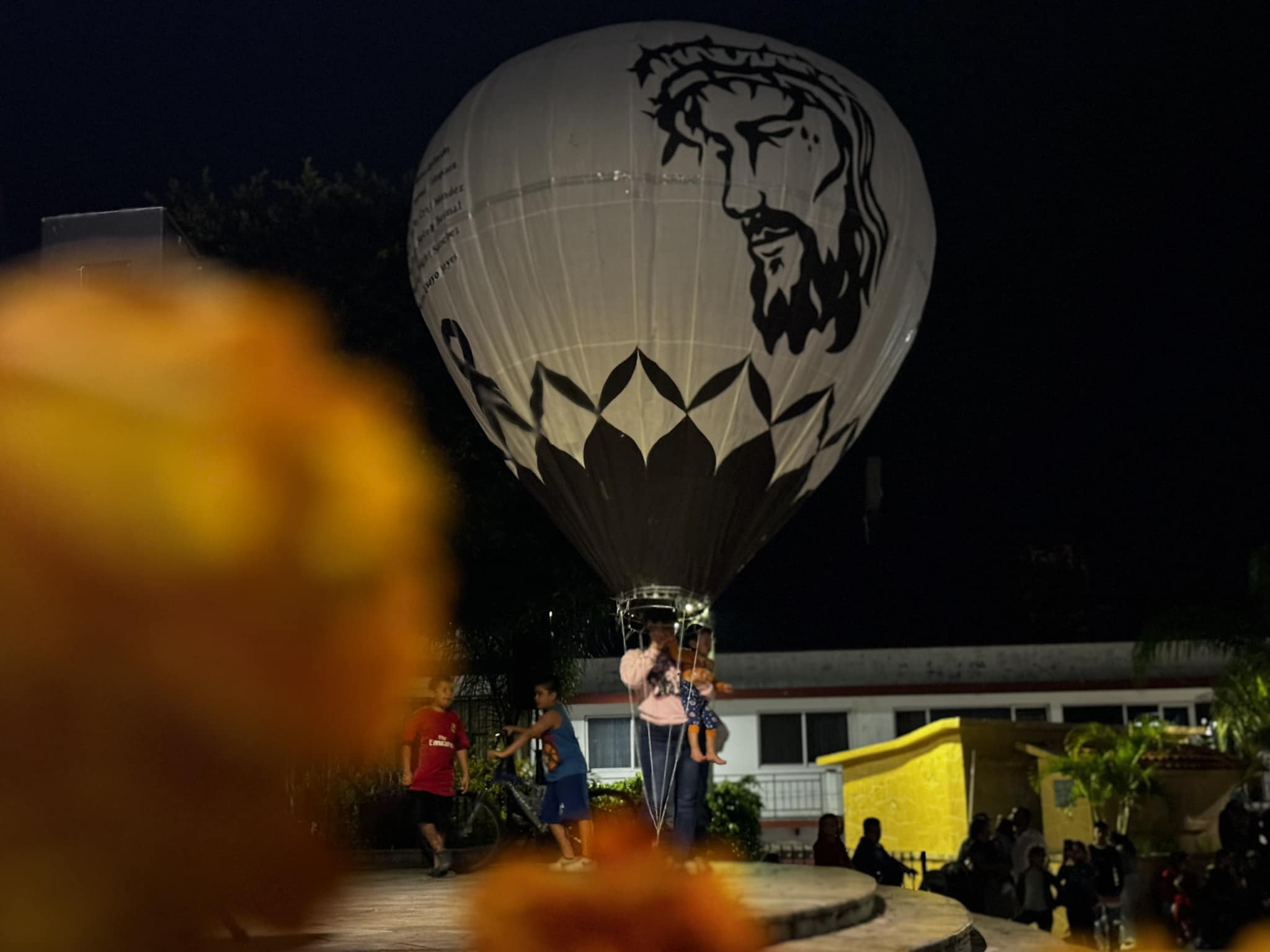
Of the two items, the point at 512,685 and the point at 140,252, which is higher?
the point at 140,252

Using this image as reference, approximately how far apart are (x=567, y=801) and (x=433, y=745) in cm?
176

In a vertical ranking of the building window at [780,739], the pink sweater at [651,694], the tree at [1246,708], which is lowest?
the building window at [780,739]

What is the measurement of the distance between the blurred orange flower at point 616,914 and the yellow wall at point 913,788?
1471cm

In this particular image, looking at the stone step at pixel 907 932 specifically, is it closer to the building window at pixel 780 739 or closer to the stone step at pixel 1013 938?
the stone step at pixel 1013 938

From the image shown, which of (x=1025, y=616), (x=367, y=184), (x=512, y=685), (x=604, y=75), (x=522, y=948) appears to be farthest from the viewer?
(x=1025, y=616)

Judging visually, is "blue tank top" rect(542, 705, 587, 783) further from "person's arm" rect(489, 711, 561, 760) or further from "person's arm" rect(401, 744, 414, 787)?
"person's arm" rect(401, 744, 414, 787)

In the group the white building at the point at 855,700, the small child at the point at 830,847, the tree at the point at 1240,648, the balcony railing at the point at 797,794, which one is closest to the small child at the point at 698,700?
the small child at the point at 830,847

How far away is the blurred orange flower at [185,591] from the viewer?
13.0 metres

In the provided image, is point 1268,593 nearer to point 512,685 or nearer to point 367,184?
point 512,685

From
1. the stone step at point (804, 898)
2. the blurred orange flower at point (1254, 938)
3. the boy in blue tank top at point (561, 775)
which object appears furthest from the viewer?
the blurred orange flower at point (1254, 938)

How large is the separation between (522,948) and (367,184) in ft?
50.6

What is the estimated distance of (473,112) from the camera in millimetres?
14867

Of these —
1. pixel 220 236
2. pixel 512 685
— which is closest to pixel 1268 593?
pixel 512 685

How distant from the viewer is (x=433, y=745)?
12172mm
